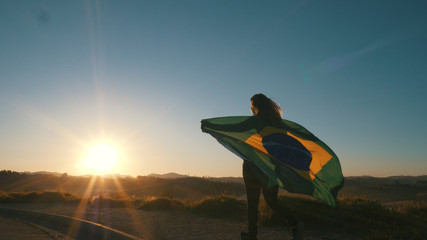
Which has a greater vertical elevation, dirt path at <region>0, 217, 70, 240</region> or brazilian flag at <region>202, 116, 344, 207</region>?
brazilian flag at <region>202, 116, 344, 207</region>

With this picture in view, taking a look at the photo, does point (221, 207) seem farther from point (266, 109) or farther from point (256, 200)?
point (266, 109)

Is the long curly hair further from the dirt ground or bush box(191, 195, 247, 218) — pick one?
bush box(191, 195, 247, 218)

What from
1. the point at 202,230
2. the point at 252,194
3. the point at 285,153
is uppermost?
the point at 285,153

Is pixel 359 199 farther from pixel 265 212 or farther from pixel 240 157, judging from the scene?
pixel 240 157

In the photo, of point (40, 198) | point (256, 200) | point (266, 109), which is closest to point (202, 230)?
point (256, 200)

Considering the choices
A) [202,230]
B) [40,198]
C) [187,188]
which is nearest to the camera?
[202,230]

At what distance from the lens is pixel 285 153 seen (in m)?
3.91

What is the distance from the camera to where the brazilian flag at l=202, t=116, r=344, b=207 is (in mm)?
3584

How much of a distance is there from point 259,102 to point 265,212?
378cm

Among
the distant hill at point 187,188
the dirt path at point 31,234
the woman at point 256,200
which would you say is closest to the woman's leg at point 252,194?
the woman at point 256,200

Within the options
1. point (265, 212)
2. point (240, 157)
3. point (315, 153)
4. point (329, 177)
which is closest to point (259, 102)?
point (240, 157)

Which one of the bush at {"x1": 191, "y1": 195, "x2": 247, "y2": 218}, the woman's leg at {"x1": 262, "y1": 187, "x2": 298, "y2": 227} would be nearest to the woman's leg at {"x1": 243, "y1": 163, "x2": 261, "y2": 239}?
the woman's leg at {"x1": 262, "y1": 187, "x2": 298, "y2": 227}

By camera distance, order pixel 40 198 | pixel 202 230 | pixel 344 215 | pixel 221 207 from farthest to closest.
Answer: pixel 40 198 → pixel 221 207 → pixel 344 215 → pixel 202 230

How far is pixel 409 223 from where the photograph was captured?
6.29 m
